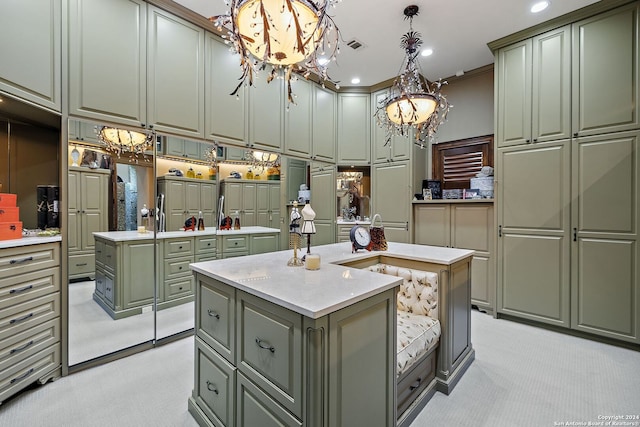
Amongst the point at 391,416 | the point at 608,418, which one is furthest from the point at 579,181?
the point at 391,416

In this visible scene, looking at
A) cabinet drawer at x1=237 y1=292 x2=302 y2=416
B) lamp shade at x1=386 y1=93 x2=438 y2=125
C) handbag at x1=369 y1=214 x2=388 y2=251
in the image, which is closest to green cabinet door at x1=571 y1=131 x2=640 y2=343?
lamp shade at x1=386 y1=93 x2=438 y2=125

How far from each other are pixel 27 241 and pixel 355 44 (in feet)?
11.8

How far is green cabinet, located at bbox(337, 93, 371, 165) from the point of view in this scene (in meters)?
4.40

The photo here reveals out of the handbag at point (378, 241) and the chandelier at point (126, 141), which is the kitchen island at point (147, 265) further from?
the handbag at point (378, 241)

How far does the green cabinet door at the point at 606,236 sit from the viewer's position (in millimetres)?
2543

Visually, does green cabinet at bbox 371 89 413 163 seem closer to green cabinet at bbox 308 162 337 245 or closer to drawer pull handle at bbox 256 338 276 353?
green cabinet at bbox 308 162 337 245

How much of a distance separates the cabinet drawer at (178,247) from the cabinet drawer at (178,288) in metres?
0.28

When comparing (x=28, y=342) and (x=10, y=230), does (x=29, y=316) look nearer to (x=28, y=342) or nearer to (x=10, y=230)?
(x=28, y=342)

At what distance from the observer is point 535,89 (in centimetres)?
303

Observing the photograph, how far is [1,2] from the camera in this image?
67.8 inches

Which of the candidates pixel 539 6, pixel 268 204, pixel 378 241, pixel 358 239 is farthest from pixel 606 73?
pixel 268 204

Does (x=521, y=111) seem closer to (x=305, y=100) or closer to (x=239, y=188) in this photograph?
(x=305, y=100)

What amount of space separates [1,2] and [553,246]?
16.3 ft

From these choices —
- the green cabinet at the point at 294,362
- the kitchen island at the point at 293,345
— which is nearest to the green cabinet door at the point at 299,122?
the kitchen island at the point at 293,345
